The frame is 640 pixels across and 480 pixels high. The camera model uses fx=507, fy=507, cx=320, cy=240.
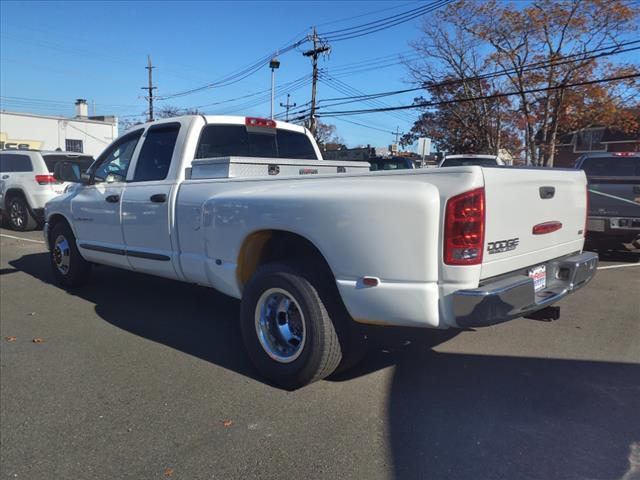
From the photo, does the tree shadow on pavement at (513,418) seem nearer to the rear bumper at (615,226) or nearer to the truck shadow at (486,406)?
the truck shadow at (486,406)

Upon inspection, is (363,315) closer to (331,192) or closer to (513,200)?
(331,192)

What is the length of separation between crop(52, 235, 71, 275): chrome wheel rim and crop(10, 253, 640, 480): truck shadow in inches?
63.6

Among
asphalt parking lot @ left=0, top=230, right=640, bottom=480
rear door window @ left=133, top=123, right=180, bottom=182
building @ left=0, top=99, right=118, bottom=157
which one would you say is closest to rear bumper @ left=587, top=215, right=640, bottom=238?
asphalt parking lot @ left=0, top=230, right=640, bottom=480

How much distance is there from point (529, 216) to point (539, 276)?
18.0 inches

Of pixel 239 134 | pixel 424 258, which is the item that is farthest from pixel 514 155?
pixel 424 258

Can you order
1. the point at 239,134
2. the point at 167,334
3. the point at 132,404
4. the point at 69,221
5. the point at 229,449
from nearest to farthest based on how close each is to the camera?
the point at 229,449, the point at 132,404, the point at 167,334, the point at 239,134, the point at 69,221

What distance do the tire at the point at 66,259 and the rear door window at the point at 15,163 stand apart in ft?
21.5

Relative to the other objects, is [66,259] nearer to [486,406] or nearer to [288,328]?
[288,328]

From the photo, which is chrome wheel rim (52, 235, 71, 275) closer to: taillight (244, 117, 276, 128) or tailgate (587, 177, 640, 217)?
taillight (244, 117, 276, 128)

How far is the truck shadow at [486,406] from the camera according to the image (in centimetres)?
265

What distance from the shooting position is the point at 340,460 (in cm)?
274

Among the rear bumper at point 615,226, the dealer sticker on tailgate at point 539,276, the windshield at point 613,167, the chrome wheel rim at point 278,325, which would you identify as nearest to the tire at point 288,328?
the chrome wheel rim at point 278,325

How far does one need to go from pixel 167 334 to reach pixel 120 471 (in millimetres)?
2211

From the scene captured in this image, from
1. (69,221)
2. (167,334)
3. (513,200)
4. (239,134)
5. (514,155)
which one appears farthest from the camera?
(514,155)
